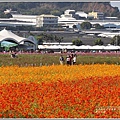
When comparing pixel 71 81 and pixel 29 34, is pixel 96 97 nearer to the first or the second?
pixel 71 81

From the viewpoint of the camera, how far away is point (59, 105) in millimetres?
7367

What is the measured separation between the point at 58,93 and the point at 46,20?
3543 millimetres

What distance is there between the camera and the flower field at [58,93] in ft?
23.4

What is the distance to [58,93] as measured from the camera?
7.82 m

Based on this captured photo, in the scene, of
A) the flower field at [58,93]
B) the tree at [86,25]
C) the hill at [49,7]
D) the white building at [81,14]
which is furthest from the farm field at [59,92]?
the tree at [86,25]

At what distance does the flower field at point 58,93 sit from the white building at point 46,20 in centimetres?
169

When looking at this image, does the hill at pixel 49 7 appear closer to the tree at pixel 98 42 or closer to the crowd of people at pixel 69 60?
the crowd of people at pixel 69 60

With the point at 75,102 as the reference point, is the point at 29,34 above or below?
above

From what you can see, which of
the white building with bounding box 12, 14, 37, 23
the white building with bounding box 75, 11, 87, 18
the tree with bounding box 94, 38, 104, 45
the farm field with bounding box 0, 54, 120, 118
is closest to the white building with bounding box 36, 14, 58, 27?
the white building with bounding box 12, 14, 37, 23

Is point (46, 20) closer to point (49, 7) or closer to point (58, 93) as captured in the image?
point (49, 7)

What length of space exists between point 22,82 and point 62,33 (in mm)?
3900

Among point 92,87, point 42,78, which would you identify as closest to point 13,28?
point 42,78

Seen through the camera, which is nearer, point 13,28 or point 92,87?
point 92,87

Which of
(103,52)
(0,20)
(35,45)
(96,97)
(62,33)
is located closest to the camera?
(96,97)
